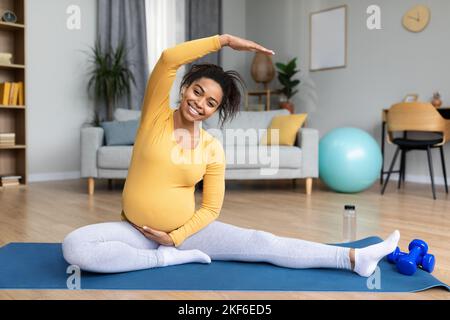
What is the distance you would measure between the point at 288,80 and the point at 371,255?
421cm

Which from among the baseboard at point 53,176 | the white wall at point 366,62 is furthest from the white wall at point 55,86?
the white wall at point 366,62

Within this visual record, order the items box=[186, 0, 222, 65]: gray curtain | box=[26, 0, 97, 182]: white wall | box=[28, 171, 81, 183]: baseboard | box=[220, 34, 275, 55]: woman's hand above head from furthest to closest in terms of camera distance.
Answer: box=[186, 0, 222, 65]: gray curtain < box=[28, 171, 81, 183]: baseboard < box=[26, 0, 97, 182]: white wall < box=[220, 34, 275, 55]: woman's hand above head

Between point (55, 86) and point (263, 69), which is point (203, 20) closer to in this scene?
point (263, 69)

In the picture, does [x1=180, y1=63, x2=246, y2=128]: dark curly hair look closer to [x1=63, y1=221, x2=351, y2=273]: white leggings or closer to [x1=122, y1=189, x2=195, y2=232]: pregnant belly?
[x1=122, y1=189, x2=195, y2=232]: pregnant belly

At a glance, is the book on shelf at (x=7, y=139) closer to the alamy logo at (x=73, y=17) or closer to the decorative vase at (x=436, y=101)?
the alamy logo at (x=73, y=17)

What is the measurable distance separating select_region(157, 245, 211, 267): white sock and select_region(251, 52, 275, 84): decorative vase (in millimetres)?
4390

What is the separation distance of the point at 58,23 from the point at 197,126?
3.80 metres

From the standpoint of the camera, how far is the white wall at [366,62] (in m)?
4.63

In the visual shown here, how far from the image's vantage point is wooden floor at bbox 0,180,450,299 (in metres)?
1.50

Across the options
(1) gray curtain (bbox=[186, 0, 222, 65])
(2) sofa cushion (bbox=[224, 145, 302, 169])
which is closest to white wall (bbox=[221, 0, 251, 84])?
(1) gray curtain (bbox=[186, 0, 222, 65])

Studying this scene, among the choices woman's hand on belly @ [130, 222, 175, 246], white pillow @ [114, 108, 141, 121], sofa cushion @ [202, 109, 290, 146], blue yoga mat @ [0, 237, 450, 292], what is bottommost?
blue yoga mat @ [0, 237, 450, 292]

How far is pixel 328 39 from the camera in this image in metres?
5.52

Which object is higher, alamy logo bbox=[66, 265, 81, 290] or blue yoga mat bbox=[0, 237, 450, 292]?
alamy logo bbox=[66, 265, 81, 290]
